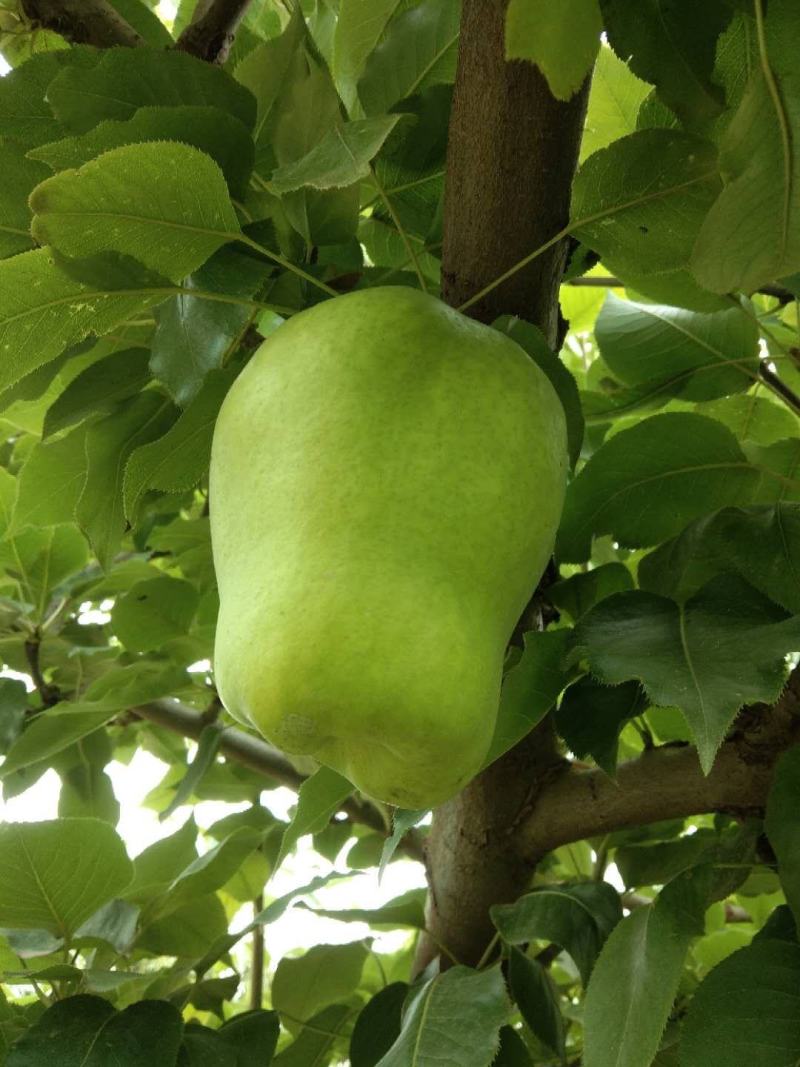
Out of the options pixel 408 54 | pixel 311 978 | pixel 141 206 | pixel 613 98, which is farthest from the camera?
pixel 311 978

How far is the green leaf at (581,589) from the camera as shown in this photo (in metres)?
0.87

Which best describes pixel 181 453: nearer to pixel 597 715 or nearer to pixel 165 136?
pixel 165 136

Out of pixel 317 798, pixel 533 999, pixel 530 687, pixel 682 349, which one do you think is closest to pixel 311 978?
pixel 533 999

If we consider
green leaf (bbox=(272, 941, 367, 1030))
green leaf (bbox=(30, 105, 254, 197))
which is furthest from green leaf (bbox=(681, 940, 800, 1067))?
green leaf (bbox=(30, 105, 254, 197))

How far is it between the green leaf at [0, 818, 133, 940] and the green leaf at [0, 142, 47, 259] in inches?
17.3

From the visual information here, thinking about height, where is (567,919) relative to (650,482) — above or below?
below

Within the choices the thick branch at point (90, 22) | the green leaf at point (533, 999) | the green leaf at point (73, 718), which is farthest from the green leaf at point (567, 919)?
the thick branch at point (90, 22)

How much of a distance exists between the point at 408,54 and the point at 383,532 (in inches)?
14.4

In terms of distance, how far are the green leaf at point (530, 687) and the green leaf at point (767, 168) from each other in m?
0.28

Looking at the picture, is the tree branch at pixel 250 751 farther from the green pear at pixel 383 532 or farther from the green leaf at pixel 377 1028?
the green pear at pixel 383 532

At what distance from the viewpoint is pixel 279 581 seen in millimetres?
532

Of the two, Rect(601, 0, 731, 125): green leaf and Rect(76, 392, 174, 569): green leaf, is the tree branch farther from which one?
Rect(601, 0, 731, 125): green leaf

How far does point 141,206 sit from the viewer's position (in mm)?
626

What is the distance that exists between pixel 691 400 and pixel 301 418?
0.57m
